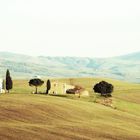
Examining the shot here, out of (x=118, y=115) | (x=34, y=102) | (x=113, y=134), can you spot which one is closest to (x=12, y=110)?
(x=34, y=102)

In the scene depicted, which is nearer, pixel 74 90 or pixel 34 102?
pixel 34 102

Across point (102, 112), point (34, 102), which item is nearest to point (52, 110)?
point (34, 102)

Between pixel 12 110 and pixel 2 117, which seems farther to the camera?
pixel 12 110

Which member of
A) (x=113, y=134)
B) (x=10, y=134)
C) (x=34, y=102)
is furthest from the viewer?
(x=34, y=102)

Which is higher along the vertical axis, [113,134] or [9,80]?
[9,80]

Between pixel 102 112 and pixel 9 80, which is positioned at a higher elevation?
pixel 9 80

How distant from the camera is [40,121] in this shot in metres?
83.6

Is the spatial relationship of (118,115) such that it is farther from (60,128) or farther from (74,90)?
(74,90)

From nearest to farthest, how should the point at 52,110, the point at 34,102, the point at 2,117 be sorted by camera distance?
1. the point at 2,117
2. the point at 52,110
3. the point at 34,102

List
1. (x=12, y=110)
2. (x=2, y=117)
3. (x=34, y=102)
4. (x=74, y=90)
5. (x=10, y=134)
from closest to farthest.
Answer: (x=10, y=134), (x=2, y=117), (x=12, y=110), (x=34, y=102), (x=74, y=90)

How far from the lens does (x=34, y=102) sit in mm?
104688

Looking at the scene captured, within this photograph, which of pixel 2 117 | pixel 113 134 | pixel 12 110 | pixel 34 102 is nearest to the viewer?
pixel 113 134

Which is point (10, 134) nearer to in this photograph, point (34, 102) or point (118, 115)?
point (34, 102)

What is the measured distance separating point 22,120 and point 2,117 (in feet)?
11.6
